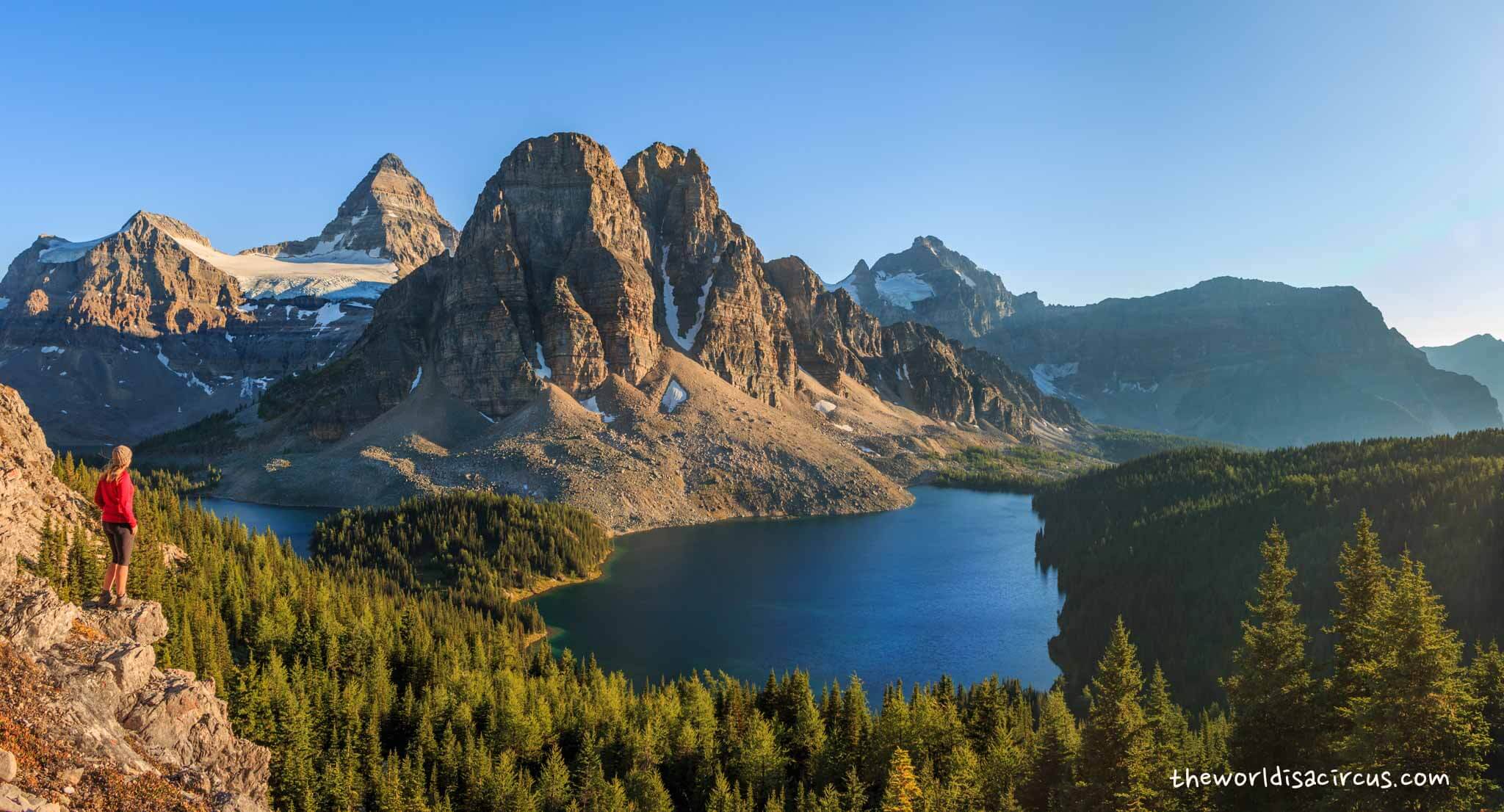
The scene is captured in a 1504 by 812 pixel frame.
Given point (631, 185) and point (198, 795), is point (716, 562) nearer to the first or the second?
point (198, 795)

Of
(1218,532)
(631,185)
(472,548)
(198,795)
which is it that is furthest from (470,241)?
(198,795)

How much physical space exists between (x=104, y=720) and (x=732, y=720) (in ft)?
89.1

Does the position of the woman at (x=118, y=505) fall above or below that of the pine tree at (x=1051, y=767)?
above

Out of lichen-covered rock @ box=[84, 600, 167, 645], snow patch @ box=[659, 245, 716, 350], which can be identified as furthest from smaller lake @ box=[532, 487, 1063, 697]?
snow patch @ box=[659, 245, 716, 350]

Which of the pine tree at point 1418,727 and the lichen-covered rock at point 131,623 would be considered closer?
the lichen-covered rock at point 131,623

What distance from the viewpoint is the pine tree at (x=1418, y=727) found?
67.7 feet

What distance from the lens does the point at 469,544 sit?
85312mm

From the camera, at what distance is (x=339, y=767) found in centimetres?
2855

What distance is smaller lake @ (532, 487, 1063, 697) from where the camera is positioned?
6062cm

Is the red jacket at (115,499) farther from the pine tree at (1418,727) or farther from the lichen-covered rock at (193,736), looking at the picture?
the pine tree at (1418,727)

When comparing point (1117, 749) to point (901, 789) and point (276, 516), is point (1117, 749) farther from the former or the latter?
point (276, 516)

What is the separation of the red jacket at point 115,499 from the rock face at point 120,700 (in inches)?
81.4

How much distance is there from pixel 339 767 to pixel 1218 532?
7666 cm

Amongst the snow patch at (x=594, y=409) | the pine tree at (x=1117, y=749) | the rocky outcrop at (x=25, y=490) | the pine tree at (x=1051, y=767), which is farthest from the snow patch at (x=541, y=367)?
the pine tree at (x=1117, y=749)
